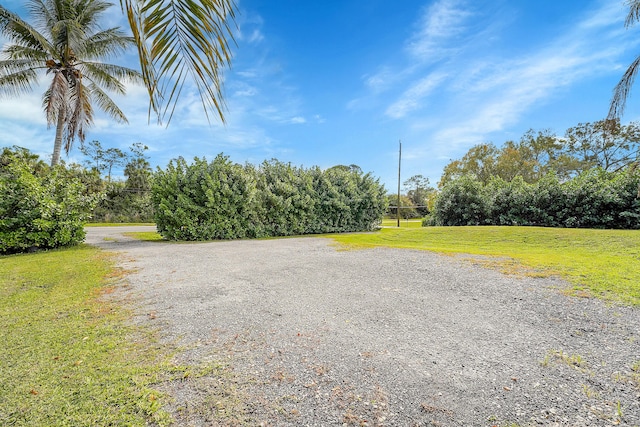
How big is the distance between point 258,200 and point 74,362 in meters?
10.5

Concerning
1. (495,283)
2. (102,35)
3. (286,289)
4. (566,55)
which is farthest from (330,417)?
(102,35)

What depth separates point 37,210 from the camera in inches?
304

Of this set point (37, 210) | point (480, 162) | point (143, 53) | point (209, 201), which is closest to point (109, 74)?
point (209, 201)

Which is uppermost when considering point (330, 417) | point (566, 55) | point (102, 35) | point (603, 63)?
point (102, 35)

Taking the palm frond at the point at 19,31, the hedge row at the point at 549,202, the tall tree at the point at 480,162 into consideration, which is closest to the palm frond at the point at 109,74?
the palm frond at the point at 19,31

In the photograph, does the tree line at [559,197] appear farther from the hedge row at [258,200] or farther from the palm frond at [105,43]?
the palm frond at [105,43]

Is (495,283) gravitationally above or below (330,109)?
below

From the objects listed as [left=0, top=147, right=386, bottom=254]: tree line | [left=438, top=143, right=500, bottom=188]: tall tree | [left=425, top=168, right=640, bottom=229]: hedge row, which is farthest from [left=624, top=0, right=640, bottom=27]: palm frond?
[left=438, top=143, right=500, bottom=188]: tall tree

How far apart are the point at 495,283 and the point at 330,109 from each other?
28.4 feet

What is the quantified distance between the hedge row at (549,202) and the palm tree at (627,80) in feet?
20.2

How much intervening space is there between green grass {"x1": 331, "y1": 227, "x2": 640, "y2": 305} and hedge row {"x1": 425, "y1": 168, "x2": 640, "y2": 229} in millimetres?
3667

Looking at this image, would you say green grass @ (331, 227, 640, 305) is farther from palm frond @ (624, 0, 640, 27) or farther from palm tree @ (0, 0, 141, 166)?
palm tree @ (0, 0, 141, 166)

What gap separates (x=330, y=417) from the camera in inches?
66.4

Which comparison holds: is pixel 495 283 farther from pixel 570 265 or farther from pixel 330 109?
pixel 330 109
